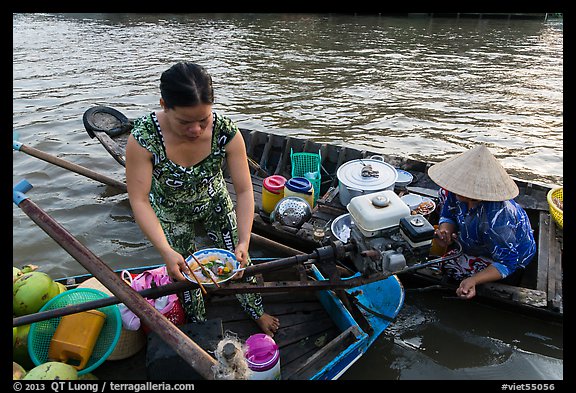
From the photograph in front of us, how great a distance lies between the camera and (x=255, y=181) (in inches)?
243

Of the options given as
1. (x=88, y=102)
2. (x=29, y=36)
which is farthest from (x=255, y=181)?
(x=29, y=36)

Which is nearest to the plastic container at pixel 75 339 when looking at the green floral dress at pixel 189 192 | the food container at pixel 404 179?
the green floral dress at pixel 189 192

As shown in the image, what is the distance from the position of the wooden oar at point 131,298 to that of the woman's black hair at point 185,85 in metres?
1.27

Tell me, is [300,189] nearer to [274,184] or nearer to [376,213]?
[274,184]

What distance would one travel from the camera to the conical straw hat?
3357mm

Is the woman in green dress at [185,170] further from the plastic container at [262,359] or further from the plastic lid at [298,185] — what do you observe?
the plastic lid at [298,185]

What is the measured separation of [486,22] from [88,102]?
855 inches

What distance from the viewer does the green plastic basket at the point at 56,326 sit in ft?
10.1

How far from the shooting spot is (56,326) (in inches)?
126

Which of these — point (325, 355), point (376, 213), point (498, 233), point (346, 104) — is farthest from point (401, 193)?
point (346, 104)

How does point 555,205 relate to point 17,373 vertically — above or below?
above

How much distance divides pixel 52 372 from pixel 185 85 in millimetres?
2131

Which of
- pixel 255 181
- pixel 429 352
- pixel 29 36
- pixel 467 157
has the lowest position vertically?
pixel 429 352
